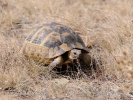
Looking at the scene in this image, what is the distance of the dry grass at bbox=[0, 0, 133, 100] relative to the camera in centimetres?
467

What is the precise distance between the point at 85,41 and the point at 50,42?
114 cm

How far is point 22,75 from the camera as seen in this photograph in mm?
5078

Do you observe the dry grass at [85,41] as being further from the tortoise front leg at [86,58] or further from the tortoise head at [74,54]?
the tortoise head at [74,54]

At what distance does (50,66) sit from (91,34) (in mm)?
1636

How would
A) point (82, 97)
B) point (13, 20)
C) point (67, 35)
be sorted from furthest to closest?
1. point (13, 20)
2. point (67, 35)
3. point (82, 97)

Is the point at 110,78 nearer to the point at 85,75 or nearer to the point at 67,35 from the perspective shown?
the point at 85,75

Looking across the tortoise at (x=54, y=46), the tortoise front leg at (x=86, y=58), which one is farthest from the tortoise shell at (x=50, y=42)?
the tortoise front leg at (x=86, y=58)

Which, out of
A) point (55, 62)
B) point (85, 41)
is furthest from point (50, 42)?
point (85, 41)

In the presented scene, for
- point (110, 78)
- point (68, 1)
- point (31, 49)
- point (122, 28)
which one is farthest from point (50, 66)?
point (68, 1)

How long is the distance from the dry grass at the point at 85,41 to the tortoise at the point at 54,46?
19 centimetres

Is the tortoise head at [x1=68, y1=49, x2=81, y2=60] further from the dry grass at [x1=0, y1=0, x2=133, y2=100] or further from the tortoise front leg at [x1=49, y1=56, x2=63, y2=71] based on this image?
the dry grass at [x1=0, y1=0, x2=133, y2=100]

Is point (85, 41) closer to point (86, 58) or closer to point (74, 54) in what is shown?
point (86, 58)

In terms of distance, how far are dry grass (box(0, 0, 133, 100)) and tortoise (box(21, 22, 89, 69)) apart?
0.19m

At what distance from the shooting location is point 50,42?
5480 millimetres
